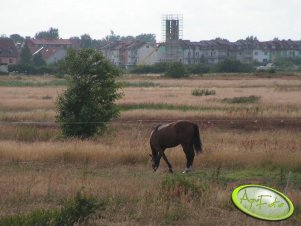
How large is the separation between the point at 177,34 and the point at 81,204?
129187 mm

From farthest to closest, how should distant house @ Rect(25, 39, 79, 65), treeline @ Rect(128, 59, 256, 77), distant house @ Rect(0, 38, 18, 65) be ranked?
distant house @ Rect(25, 39, 79, 65) → distant house @ Rect(0, 38, 18, 65) → treeline @ Rect(128, 59, 256, 77)

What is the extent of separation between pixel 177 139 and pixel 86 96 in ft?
29.6

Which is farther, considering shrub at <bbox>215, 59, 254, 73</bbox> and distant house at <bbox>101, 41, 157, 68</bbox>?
distant house at <bbox>101, 41, 157, 68</bbox>

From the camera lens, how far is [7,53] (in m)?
130

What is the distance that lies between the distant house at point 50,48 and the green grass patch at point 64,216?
132107mm

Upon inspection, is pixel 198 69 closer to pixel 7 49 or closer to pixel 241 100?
pixel 7 49

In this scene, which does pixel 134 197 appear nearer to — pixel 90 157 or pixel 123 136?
pixel 90 157

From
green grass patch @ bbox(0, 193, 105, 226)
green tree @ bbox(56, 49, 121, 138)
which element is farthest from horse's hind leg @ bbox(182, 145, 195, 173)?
green tree @ bbox(56, 49, 121, 138)

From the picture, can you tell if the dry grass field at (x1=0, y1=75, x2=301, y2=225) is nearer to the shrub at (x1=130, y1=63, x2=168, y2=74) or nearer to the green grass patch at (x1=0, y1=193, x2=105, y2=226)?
the green grass patch at (x1=0, y1=193, x2=105, y2=226)

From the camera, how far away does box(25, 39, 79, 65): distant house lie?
141m

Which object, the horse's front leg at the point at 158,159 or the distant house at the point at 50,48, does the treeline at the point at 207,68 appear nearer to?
the distant house at the point at 50,48

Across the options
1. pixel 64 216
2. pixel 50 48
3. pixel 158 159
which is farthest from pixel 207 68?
pixel 64 216

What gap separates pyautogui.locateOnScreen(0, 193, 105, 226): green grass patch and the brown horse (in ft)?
20.9

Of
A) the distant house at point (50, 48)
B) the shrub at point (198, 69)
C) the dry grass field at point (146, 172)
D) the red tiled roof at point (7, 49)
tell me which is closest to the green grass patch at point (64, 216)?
the dry grass field at point (146, 172)
